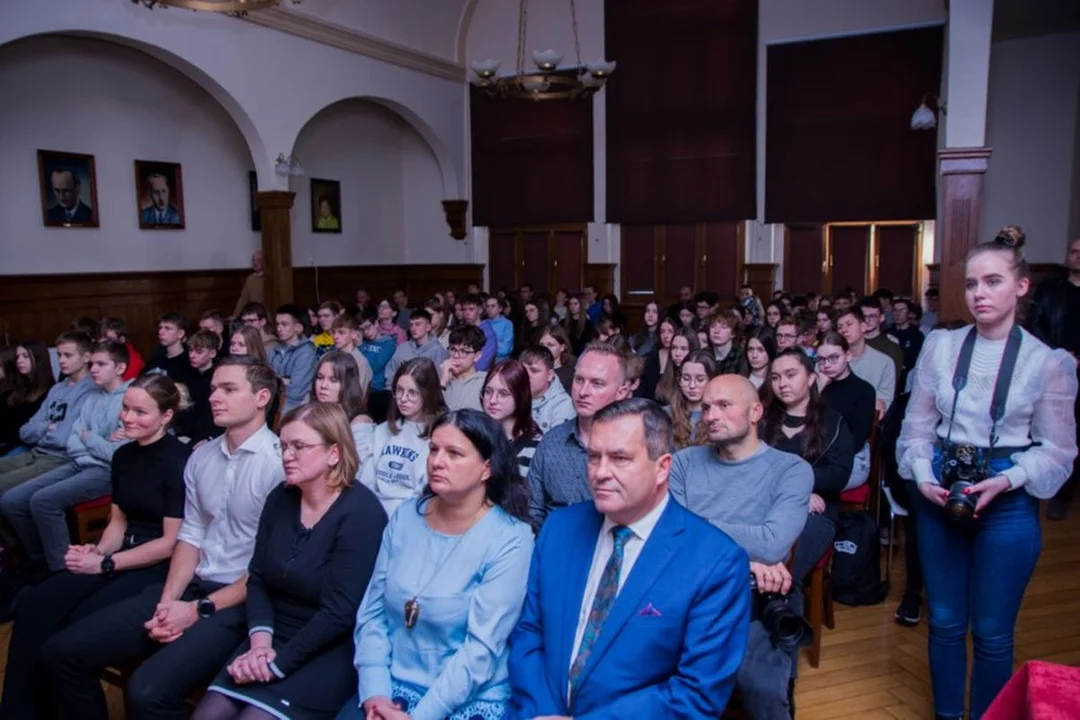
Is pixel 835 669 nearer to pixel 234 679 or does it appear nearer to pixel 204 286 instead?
pixel 234 679

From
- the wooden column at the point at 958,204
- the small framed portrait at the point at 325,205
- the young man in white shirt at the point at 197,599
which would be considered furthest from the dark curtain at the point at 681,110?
the young man in white shirt at the point at 197,599

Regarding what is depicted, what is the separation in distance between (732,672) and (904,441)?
3.28 feet

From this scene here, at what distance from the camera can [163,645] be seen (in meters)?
2.46

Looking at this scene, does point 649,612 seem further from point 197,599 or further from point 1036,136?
point 1036,136

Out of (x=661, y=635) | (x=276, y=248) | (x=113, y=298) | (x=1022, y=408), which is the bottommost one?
(x=661, y=635)

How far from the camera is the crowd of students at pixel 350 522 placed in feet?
6.77

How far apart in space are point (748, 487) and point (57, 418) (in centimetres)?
365

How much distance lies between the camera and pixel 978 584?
223cm

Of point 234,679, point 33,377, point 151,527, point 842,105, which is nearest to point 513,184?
point 842,105

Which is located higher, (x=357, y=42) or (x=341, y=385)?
(x=357, y=42)

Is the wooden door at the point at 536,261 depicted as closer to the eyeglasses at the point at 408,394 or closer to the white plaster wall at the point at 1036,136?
the white plaster wall at the point at 1036,136

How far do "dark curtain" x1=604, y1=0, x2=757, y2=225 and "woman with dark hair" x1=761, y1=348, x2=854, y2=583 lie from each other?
7421 mm

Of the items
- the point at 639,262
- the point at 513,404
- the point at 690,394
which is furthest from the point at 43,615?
the point at 639,262

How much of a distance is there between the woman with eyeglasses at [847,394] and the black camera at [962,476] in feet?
4.80
